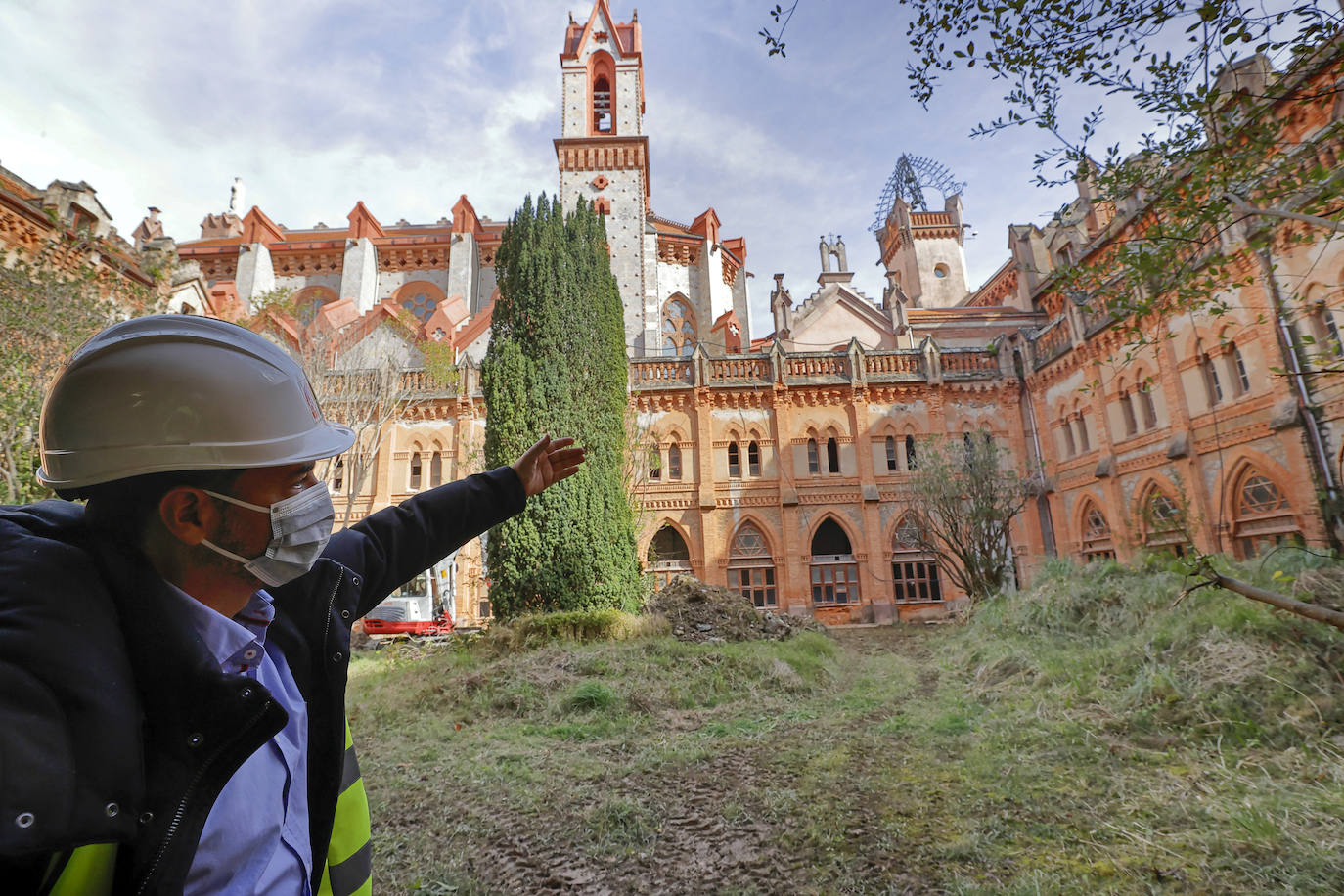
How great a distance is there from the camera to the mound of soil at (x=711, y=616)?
12430mm

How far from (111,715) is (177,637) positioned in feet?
0.66

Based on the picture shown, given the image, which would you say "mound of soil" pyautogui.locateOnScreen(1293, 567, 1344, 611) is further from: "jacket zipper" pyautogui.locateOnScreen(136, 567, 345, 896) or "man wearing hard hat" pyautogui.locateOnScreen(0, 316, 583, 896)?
"jacket zipper" pyautogui.locateOnScreen(136, 567, 345, 896)

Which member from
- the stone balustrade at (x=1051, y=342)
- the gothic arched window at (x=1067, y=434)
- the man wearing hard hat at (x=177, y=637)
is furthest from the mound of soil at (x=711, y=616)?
the stone balustrade at (x=1051, y=342)

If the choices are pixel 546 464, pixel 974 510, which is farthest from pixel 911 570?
→ pixel 546 464

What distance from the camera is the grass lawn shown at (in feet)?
11.6

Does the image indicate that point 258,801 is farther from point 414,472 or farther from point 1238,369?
point 414,472

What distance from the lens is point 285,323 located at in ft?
70.7

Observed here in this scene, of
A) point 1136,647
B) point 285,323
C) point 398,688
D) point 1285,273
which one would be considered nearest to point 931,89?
point 1136,647

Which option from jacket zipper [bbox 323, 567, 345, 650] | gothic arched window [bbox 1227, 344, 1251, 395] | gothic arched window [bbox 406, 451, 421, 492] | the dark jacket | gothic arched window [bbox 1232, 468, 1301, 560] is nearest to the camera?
the dark jacket

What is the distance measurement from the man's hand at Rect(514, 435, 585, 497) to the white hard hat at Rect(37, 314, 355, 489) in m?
0.98

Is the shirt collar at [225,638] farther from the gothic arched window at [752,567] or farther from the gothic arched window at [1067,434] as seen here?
the gothic arched window at [1067,434]

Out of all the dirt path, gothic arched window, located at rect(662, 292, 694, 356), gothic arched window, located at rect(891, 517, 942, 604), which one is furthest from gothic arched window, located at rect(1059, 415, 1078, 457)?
the dirt path

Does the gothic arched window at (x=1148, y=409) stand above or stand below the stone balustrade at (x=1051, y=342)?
below

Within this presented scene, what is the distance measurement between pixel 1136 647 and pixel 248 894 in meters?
8.53
